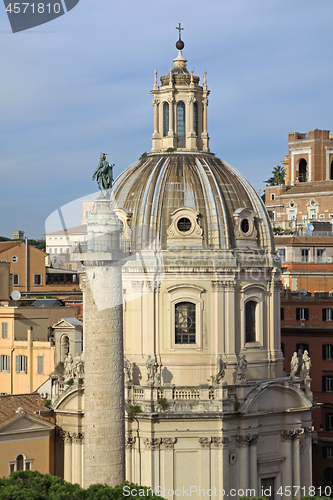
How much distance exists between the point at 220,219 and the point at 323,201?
162 feet

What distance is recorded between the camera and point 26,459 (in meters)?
53.1

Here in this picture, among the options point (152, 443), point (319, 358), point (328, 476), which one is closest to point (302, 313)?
point (319, 358)

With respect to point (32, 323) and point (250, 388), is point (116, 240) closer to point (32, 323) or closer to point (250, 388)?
point (250, 388)

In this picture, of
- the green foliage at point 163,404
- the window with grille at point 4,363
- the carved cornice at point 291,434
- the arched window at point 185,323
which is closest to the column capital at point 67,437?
the green foliage at point 163,404

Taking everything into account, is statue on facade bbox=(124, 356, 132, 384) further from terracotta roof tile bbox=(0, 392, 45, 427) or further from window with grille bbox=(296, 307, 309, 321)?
window with grille bbox=(296, 307, 309, 321)

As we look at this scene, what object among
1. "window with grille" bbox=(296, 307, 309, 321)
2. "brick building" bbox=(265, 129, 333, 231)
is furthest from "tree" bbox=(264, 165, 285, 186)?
"window with grille" bbox=(296, 307, 309, 321)

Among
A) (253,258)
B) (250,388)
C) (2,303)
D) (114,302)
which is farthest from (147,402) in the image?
(2,303)

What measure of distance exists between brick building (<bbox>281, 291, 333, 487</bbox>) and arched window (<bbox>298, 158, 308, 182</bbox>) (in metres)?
43.2

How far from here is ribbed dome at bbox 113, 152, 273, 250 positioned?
183 ft

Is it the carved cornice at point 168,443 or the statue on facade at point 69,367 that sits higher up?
the statue on facade at point 69,367

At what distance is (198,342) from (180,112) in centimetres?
1152

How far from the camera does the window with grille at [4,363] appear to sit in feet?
208

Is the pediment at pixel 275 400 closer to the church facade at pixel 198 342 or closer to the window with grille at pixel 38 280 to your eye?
the church facade at pixel 198 342

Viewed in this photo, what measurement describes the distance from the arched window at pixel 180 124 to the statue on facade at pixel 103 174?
1534cm
